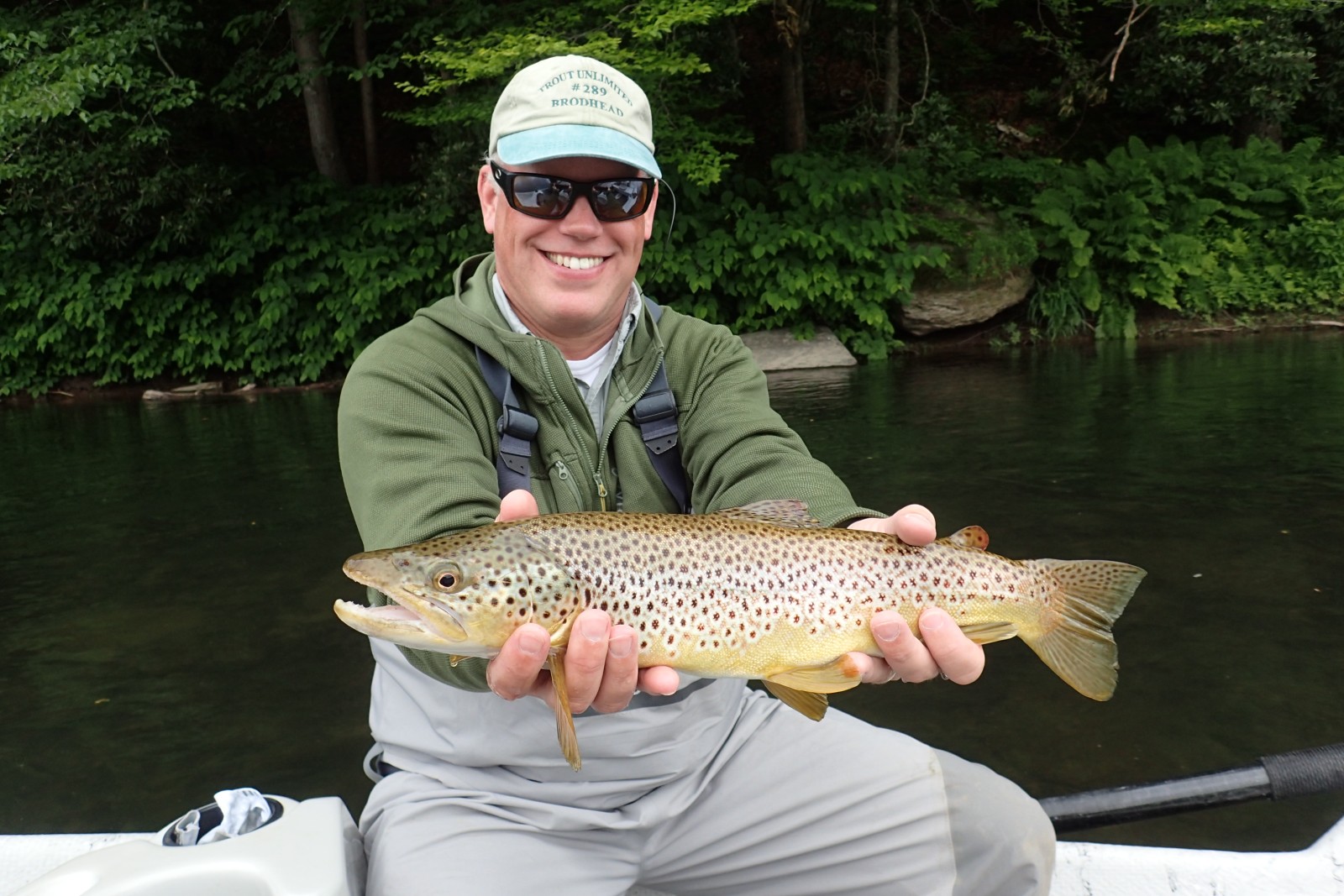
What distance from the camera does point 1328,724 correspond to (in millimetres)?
5184

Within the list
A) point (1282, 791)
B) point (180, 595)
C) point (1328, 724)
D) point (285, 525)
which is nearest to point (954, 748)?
point (1328, 724)

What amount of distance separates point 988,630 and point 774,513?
0.56m

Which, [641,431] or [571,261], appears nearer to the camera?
[571,261]

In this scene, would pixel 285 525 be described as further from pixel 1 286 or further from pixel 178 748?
pixel 1 286

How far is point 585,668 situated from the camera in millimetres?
2365

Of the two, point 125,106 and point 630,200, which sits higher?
point 125,106

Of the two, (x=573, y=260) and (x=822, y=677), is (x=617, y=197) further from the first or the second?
(x=822, y=677)

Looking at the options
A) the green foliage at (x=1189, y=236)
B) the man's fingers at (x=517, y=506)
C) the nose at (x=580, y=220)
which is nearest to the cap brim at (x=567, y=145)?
the nose at (x=580, y=220)

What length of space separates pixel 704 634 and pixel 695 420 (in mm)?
899

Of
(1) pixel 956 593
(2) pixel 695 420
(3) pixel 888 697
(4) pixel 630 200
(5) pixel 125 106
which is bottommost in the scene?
(3) pixel 888 697

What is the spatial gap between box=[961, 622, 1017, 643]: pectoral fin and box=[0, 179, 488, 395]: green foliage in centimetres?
1509

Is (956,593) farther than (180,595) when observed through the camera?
No

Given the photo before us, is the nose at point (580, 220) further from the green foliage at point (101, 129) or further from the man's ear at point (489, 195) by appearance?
the green foliage at point (101, 129)

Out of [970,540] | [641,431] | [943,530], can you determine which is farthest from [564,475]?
[943,530]
